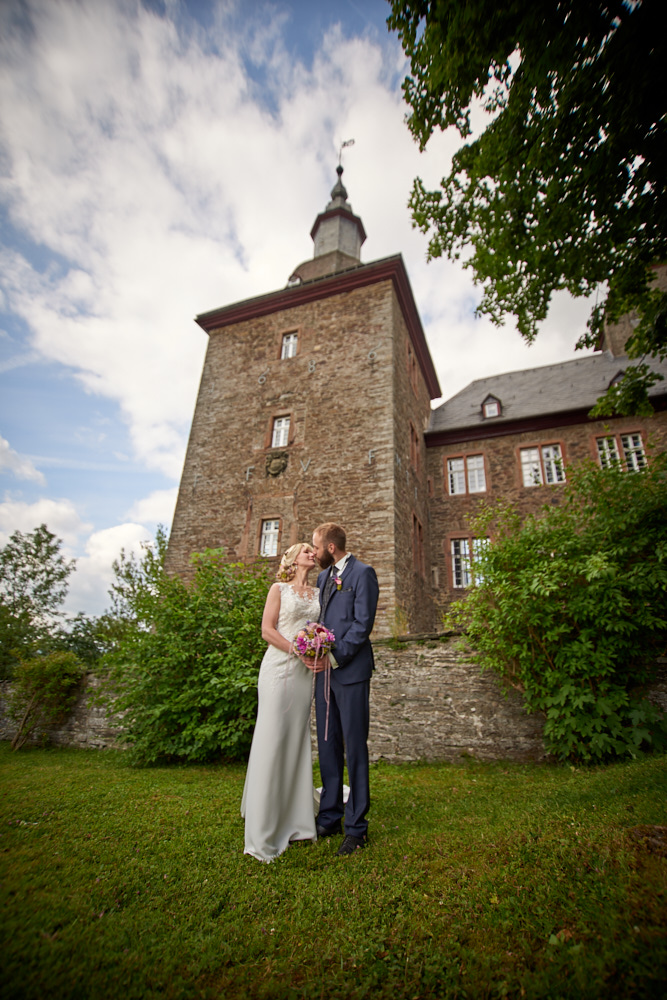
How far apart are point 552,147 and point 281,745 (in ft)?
22.9

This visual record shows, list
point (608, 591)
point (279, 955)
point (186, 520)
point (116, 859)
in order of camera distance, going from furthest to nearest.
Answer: point (186, 520)
point (608, 591)
point (116, 859)
point (279, 955)

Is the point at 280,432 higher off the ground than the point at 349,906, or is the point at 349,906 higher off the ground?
the point at 280,432

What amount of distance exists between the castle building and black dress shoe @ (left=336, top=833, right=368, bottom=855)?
28.5 feet

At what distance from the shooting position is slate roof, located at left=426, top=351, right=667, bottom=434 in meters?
16.6

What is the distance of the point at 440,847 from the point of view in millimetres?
3102

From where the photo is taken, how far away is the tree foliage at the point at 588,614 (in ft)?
18.1

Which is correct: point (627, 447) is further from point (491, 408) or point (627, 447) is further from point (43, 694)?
point (43, 694)

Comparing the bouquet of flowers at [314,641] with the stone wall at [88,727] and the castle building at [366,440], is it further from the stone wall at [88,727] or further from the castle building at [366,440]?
the castle building at [366,440]

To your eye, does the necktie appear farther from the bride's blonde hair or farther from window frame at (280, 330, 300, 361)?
window frame at (280, 330, 300, 361)

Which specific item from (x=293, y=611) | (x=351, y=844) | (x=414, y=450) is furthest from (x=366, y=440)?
(x=351, y=844)

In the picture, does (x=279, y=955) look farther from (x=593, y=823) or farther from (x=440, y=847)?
(x=593, y=823)

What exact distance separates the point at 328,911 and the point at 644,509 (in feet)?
19.0

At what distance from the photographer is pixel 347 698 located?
3438 mm

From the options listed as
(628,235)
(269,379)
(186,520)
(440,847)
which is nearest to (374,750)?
(440,847)
